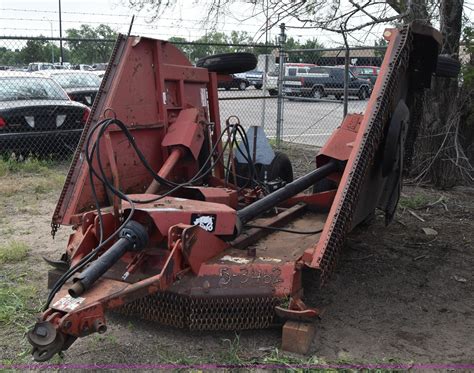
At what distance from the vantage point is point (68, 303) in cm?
294

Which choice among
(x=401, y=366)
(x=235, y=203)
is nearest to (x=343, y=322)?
(x=401, y=366)

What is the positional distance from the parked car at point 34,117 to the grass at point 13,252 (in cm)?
400

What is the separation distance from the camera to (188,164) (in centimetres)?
495

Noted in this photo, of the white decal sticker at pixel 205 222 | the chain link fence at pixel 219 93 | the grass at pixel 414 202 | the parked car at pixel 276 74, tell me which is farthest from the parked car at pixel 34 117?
the white decal sticker at pixel 205 222

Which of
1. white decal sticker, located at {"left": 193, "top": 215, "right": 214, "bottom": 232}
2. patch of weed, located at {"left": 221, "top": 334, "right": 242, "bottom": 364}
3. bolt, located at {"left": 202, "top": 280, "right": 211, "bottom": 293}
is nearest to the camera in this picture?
patch of weed, located at {"left": 221, "top": 334, "right": 242, "bottom": 364}

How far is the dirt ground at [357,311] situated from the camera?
3.37 meters

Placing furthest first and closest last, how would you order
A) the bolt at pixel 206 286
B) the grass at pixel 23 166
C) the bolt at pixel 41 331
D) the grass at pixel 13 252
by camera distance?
the grass at pixel 23 166 < the grass at pixel 13 252 < the bolt at pixel 206 286 < the bolt at pixel 41 331

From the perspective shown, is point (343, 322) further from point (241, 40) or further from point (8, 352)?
point (241, 40)

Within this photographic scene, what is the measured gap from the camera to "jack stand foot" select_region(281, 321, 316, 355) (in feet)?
10.9

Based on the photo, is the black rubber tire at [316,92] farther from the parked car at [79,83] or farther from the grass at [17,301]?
the grass at [17,301]

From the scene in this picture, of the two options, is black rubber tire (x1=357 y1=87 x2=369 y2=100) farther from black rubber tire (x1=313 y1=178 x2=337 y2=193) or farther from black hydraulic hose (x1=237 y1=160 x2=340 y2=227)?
black hydraulic hose (x1=237 y1=160 x2=340 y2=227)

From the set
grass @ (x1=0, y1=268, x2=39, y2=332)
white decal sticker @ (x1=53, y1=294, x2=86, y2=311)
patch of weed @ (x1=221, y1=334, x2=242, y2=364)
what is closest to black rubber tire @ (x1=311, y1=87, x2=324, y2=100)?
grass @ (x1=0, y1=268, x2=39, y2=332)

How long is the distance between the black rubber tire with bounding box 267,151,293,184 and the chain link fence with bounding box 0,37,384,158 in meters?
1.03

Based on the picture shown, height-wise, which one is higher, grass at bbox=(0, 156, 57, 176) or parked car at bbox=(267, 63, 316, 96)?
parked car at bbox=(267, 63, 316, 96)
